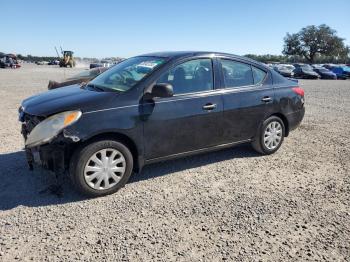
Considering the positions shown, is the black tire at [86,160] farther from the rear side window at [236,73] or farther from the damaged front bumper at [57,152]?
the rear side window at [236,73]

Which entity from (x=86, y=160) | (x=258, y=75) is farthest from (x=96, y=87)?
(x=258, y=75)

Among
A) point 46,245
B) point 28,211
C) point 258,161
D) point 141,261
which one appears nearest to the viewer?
point 141,261

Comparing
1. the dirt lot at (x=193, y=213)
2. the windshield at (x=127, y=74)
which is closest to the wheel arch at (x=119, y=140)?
the dirt lot at (x=193, y=213)

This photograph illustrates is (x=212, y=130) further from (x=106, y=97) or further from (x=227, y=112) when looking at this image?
(x=106, y=97)

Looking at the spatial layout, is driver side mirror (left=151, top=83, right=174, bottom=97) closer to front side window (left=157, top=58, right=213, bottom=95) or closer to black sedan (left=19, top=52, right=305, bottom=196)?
black sedan (left=19, top=52, right=305, bottom=196)

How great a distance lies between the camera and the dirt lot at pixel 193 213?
3.07 meters

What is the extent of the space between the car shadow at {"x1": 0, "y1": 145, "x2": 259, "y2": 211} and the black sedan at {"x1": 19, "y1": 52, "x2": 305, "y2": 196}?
29cm

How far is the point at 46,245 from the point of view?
3094mm

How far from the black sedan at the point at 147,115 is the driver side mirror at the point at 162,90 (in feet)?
0.04

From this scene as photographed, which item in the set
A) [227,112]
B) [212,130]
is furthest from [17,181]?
[227,112]

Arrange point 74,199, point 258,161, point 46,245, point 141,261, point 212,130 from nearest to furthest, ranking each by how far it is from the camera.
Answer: point 141,261 → point 46,245 → point 74,199 → point 212,130 → point 258,161

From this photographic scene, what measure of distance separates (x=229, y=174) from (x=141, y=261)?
234 centimetres

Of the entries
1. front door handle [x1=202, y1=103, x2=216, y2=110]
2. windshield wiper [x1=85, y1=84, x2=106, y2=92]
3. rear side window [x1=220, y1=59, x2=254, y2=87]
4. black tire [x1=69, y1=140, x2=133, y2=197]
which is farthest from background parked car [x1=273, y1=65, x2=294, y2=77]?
black tire [x1=69, y1=140, x2=133, y2=197]

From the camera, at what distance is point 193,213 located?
3746 millimetres
